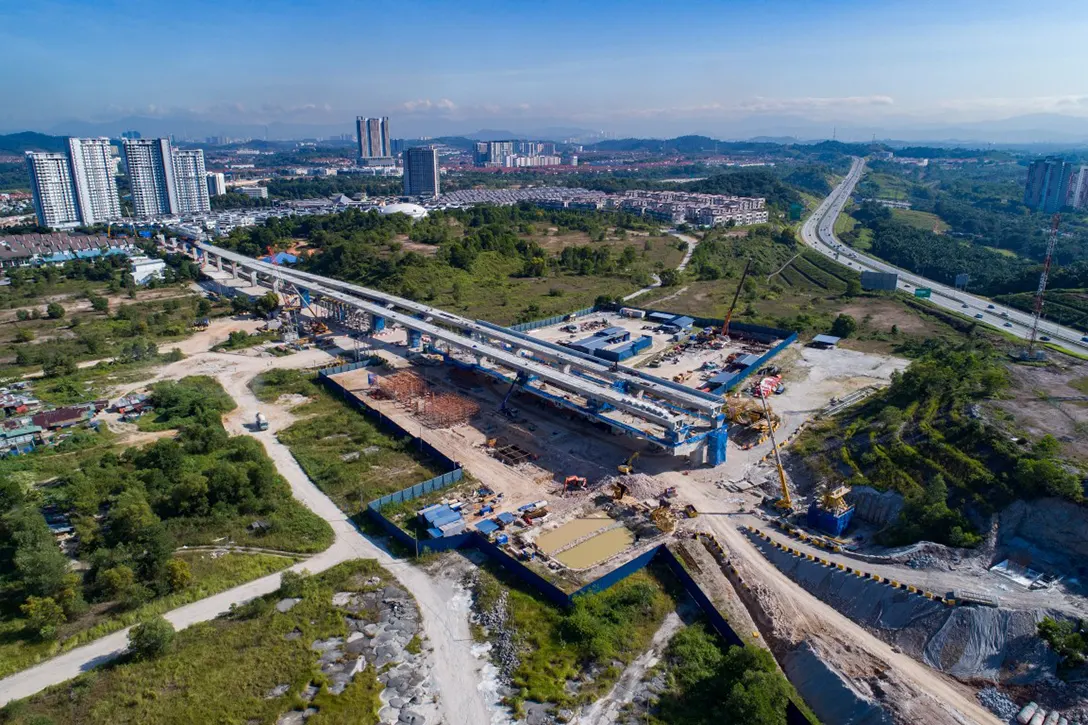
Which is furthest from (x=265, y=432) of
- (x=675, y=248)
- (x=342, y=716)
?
(x=675, y=248)

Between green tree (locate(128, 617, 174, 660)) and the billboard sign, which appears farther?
the billboard sign

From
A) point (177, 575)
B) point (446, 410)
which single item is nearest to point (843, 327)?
point (446, 410)

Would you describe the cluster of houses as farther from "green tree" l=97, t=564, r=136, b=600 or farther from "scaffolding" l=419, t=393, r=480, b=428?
"scaffolding" l=419, t=393, r=480, b=428

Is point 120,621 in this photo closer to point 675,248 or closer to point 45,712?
point 45,712

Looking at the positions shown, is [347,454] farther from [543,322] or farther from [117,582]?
[543,322]

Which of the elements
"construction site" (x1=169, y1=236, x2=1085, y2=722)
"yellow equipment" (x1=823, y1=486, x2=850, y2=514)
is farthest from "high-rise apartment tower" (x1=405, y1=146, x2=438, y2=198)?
"yellow equipment" (x1=823, y1=486, x2=850, y2=514)

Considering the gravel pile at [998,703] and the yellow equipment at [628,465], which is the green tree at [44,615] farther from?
the gravel pile at [998,703]
